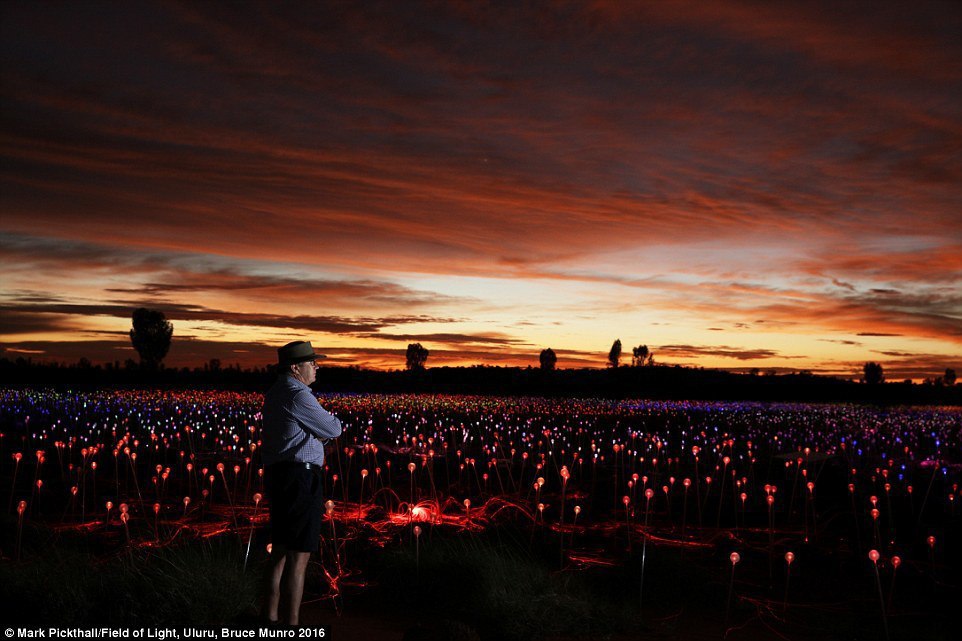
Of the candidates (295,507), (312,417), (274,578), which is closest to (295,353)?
(312,417)

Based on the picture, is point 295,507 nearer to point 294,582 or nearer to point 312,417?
point 294,582

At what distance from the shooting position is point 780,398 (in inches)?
1893

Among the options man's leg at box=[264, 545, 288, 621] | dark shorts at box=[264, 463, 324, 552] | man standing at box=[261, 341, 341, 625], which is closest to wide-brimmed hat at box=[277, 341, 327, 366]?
man standing at box=[261, 341, 341, 625]

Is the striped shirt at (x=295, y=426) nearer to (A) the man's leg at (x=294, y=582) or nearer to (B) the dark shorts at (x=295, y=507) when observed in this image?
(B) the dark shorts at (x=295, y=507)

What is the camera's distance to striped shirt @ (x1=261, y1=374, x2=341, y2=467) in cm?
673

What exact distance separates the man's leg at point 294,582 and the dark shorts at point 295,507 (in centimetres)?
7

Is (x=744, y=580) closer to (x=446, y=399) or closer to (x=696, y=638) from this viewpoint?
(x=696, y=638)

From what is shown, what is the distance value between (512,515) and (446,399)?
25065 mm

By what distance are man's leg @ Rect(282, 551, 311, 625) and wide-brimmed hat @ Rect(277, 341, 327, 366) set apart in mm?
1409

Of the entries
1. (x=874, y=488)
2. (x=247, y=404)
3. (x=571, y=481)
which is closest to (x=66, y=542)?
(x=571, y=481)

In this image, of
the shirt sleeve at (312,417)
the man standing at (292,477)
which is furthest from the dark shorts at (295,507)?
the shirt sleeve at (312,417)

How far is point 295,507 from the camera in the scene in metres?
6.74

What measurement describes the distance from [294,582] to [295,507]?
0.54 m

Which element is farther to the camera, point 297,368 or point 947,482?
point 947,482
